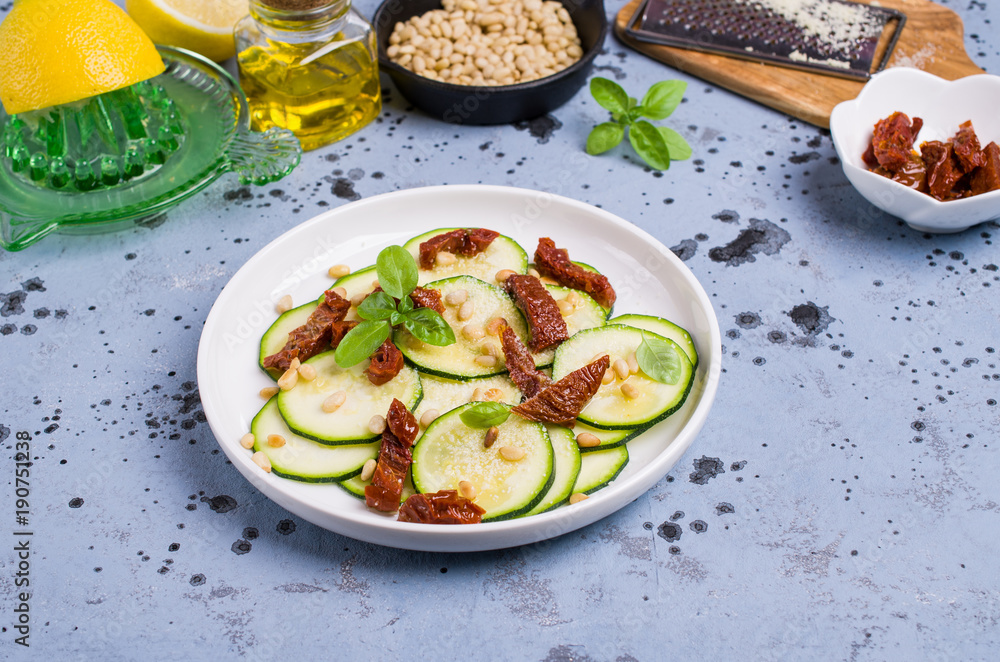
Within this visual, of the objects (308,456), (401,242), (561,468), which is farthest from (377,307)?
(561,468)

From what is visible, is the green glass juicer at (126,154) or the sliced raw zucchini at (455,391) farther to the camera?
the green glass juicer at (126,154)

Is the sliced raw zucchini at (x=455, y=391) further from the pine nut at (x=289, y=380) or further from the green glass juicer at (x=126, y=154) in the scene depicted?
the green glass juicer at (x=126, y=154)

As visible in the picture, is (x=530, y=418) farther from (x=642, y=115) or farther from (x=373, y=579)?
(x=642, y=115)

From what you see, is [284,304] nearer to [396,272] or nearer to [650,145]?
[396,272]

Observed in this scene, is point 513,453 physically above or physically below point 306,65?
below

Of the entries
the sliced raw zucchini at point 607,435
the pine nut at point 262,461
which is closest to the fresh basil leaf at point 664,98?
the sliced raw zucchini at point 607,435

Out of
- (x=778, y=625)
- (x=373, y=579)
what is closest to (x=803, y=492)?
(x=778, y=625)

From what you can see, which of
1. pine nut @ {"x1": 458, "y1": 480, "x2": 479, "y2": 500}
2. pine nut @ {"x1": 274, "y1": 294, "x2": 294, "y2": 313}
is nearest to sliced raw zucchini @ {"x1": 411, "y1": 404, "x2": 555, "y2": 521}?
pine nut @ {"x1": 458, "y1": 480, "x2": 479, "y2": 500}
